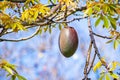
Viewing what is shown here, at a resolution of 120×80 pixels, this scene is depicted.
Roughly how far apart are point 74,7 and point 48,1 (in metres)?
0.39

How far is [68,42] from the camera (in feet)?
6.71

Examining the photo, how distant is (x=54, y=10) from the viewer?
2.03m

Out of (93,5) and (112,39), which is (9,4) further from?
(112,39)

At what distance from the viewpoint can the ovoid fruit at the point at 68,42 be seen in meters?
2.02

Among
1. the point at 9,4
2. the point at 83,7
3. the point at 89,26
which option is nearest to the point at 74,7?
the point at 83,7

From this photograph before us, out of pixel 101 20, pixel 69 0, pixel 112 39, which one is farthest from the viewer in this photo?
pixel 112 39

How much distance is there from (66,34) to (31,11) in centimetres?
23

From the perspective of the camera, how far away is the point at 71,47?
2025mm

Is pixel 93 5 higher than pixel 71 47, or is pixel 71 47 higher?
pixel 93 5

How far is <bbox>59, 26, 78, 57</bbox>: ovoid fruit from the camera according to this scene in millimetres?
2016

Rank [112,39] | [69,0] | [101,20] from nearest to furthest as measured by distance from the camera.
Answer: [101,20], [69,0], [112,39]

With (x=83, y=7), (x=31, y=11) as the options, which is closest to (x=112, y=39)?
(x=83, y=7)

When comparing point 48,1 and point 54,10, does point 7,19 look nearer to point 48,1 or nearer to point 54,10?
point 54,10

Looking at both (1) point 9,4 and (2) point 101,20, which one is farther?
(1) point 9,4
